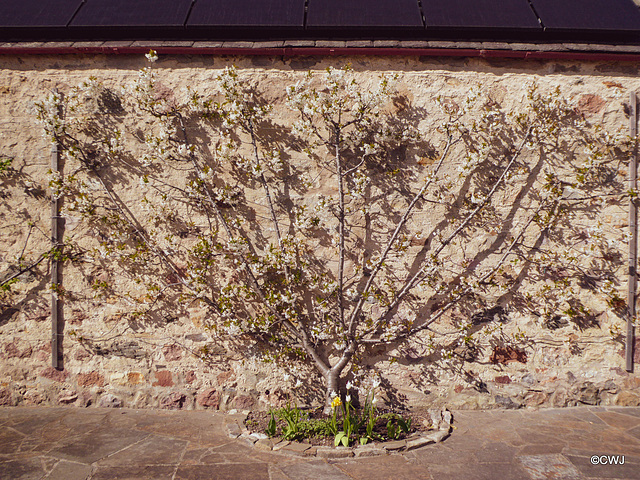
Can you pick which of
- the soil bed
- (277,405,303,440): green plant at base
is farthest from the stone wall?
(277,405,303,440): green plant at base

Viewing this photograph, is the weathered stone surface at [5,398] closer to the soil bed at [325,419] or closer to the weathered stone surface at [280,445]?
the soil bed at [325,419]

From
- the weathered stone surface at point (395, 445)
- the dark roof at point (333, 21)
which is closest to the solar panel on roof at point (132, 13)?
the dark roof at point (333, 21)

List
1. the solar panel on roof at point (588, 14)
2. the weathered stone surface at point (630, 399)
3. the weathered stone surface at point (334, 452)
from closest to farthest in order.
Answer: the weathered stone surface at point (334, 452) → the weathered stone surface at point (630, 399) → the solar panel on roof at point (588, 14)

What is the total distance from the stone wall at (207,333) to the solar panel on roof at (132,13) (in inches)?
13.1

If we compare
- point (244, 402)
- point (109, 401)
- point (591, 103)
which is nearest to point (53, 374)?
point (109, 401)

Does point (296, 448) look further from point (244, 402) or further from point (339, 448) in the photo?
point (244, 402)

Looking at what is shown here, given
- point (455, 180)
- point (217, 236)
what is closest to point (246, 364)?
point (217, 236)

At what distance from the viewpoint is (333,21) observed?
359cm

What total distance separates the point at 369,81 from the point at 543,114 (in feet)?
4.79

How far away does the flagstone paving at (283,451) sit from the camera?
2.44 metres

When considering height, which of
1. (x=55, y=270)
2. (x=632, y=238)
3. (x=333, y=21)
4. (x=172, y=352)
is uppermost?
(x=333, y=21)

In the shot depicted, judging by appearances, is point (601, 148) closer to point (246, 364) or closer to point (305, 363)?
point (305, 363)

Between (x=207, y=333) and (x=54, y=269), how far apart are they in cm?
138

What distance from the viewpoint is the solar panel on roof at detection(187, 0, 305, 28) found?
3578mm
